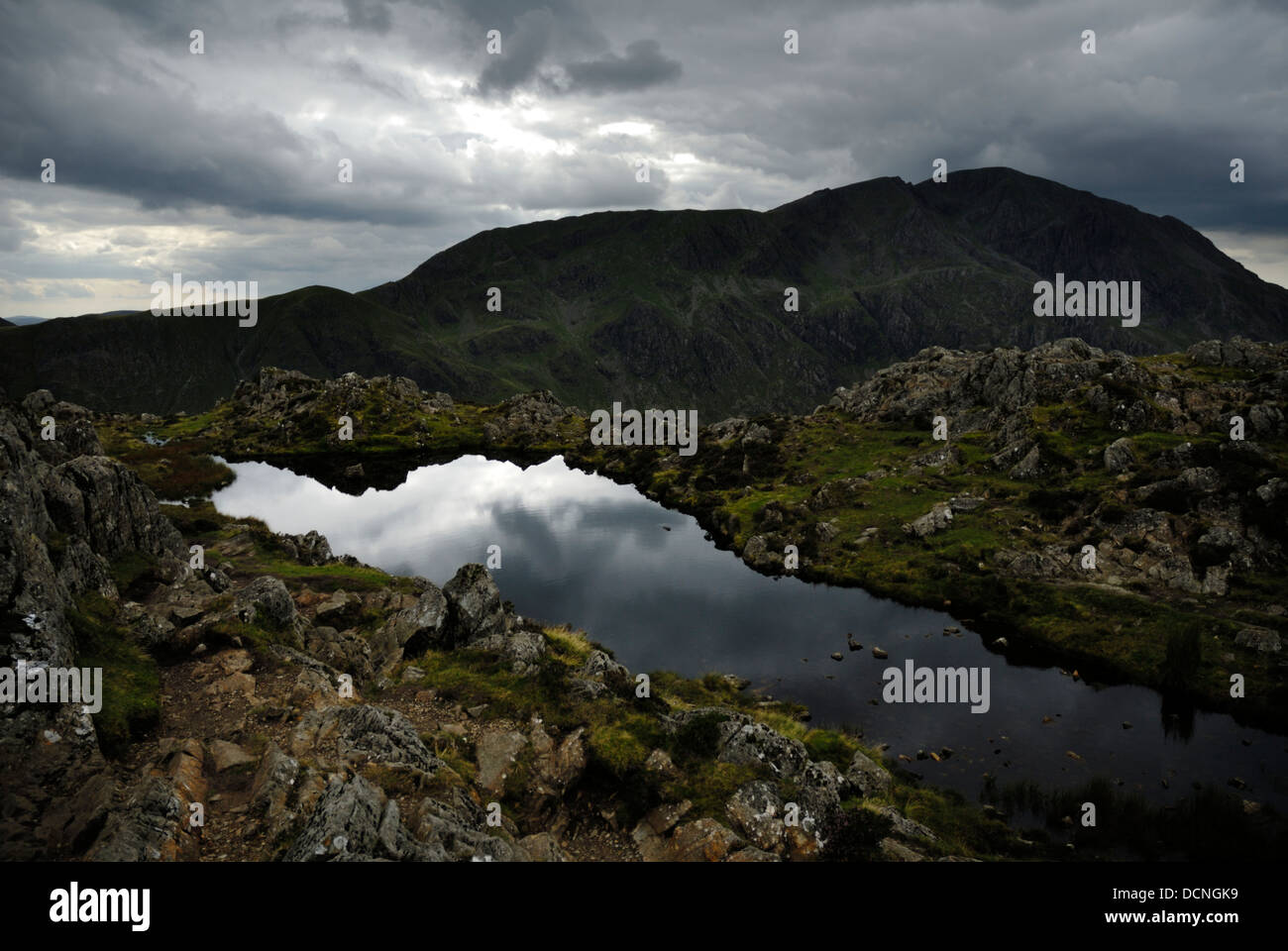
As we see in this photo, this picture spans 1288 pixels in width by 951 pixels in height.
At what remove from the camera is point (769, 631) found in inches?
2339

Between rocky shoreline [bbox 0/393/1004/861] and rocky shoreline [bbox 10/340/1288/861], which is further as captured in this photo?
rocky shoreline [bbox 10/340/1288/861]

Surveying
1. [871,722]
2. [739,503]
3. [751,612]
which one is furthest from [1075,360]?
[871,722]

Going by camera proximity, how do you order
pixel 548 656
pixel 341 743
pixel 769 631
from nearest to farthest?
pixel 341 743 → pixel 548 656 → pixel 769 631

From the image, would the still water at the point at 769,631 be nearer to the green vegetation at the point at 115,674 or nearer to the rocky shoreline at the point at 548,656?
the rocky shoreline at the point at 548,656

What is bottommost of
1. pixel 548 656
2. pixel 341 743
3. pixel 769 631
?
pixel 769 631

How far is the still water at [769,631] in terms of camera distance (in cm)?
3853

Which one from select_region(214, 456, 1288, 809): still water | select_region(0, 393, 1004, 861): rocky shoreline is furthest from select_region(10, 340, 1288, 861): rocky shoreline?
select_region(214, 456, 1288, 809): still water

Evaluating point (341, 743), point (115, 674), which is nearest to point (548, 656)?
point (341, 743)

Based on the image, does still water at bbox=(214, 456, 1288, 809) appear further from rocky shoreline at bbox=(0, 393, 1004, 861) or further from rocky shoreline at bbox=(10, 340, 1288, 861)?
rocky shoreline at bbox=(0, 393, 1004, 861)

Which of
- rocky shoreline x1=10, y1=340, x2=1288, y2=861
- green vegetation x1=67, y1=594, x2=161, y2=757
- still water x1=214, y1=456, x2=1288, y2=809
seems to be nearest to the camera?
rocky shoreline x1=10, y1=340, x2=1288, y2=861

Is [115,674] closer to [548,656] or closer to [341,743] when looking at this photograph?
[341,743]

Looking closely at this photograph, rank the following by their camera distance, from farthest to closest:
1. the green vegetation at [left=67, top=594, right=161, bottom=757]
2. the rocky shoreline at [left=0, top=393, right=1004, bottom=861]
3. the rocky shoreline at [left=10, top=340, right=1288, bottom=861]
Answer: the green vegetation at [left=67, top=594, right=161, bottom=757] < the rocky shoreline at [left=10, top=340, right=1288, bottom=861] < the rocky shoreline at [left=0, top=393, right=1004, bottom=861]

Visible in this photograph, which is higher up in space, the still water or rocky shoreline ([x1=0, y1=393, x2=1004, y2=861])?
rocky shoreline ([x1=0, y1=393, x2=1004, y2=861])

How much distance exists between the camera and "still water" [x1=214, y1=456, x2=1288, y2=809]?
3853cm
